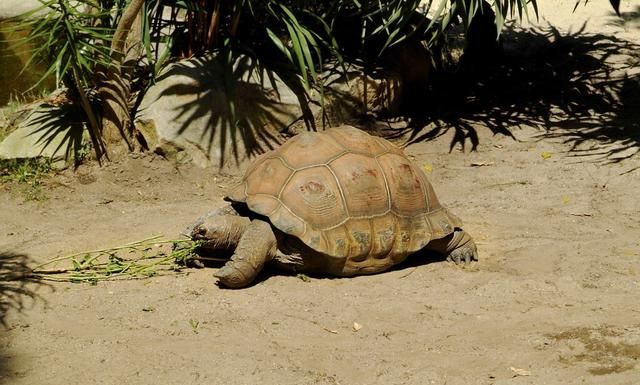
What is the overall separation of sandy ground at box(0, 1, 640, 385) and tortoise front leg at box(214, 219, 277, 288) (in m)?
0.10

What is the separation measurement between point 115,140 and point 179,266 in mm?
2183

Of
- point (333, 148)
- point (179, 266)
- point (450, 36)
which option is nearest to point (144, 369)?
point (179, 266)

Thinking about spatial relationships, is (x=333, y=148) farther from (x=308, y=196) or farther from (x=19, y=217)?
(x=19, y=217)

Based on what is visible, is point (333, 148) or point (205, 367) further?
point (333, 148)

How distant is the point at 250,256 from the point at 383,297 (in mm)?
836

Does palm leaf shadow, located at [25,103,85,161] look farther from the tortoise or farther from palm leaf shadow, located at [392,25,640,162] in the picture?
palm leaf shadow, located at [392,25,640,162]

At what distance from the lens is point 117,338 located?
13.7 feet

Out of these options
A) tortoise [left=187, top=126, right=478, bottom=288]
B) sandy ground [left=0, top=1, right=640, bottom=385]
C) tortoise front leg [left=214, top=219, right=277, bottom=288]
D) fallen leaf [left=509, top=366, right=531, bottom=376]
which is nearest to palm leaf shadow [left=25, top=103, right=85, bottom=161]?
sandy ground [left=0, top=1, right=640, bottom=385]

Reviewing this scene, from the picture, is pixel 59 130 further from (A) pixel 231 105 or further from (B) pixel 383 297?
(B) pixel 383 297

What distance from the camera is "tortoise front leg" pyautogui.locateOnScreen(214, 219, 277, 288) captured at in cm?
475

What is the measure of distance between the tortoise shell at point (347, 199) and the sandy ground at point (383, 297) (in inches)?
9.5

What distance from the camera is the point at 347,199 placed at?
496cm

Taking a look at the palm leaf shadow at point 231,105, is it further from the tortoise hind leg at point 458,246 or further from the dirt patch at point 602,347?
the dirt patch at point 602,347

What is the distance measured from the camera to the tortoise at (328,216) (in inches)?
190
